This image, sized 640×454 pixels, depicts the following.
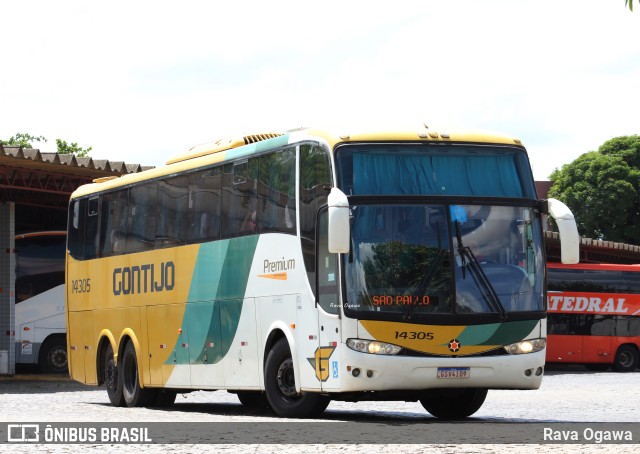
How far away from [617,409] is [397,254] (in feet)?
22.2

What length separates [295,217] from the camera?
16.3 meters

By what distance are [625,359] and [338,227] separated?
104ft

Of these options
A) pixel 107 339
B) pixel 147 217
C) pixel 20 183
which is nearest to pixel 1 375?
pixel 20 183

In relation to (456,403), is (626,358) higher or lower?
higher

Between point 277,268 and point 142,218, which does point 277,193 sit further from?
point 142,218

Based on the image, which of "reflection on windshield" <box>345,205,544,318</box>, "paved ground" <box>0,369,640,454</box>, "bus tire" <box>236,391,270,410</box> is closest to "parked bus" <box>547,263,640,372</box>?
"paved ground" <box>0,369,640,454</box>

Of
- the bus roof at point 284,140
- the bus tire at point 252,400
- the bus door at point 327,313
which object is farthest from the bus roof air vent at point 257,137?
the bus tire at point 252,400

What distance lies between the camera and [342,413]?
18.7 m

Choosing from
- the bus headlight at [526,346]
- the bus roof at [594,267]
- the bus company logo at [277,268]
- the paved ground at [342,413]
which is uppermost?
the bus roof at [594,267]

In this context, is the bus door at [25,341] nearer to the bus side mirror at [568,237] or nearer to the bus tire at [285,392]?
the bus tire at [285,392]

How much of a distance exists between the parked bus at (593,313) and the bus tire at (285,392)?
27123mm

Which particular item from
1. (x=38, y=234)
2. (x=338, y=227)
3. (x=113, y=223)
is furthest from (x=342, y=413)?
(x=38, y=234)

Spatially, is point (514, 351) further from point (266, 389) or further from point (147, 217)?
point (147, 217)

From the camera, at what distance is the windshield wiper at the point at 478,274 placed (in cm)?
1546
